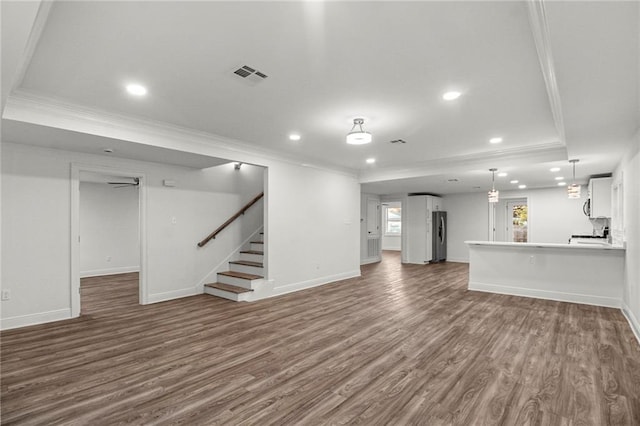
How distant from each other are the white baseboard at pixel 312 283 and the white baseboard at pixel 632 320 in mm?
4807

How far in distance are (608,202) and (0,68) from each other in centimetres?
955

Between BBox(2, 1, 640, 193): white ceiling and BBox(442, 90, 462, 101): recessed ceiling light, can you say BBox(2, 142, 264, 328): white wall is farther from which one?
BBox(442, 90, 462, 101): recessed ceiling light

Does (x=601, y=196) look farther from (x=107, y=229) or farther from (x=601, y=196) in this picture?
(x=107, y=229)

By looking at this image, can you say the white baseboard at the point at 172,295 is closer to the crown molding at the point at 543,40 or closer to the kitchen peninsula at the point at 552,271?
the kitchen peninsula at the point at 552,271

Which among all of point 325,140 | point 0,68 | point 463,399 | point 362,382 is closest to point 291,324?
→ point 362,382

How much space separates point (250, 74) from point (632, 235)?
204 inches

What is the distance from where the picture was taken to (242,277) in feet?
19.4

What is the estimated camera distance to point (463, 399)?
2.44m

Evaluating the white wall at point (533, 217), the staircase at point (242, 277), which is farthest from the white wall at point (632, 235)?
the staircase at point (242, 277)

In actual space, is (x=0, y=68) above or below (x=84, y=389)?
above

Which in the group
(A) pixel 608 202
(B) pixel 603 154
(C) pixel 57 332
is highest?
(B) pixel 603 154

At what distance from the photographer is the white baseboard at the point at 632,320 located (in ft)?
12.3

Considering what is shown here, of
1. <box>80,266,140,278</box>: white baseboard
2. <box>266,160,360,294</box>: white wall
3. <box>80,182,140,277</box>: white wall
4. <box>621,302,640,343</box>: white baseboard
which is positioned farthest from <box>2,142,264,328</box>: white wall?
<box>621,302,640,343</box>: white baseboard

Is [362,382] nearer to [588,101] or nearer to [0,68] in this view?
[588,101]
